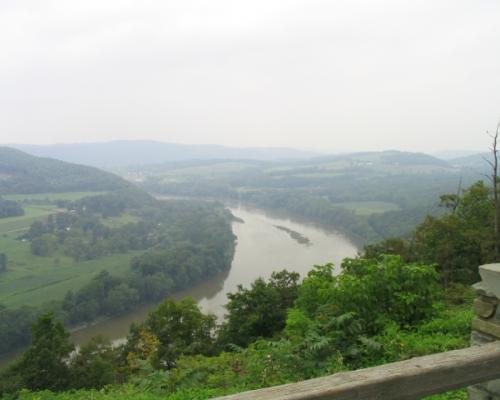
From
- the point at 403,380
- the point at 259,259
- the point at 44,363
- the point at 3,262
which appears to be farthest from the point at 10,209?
the point at 403,380

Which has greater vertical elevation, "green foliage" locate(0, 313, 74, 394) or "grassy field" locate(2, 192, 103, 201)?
"green foliage" locate(0, 313, 74, 394)

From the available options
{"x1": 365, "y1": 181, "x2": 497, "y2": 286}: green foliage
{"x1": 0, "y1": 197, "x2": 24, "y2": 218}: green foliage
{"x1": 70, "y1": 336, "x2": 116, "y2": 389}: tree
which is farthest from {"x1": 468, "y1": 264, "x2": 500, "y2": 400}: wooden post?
{"x1": 0, "y1": 197, "x2": 24, "y2": 218}: green foliage

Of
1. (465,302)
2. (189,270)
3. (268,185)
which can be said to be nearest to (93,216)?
(189,270)

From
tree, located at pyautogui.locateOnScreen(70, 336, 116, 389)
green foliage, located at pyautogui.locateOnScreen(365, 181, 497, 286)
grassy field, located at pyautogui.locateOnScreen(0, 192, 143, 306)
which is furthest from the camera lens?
grassy field, located at pyautogui.locateOnScreen(0, 192, 143, 306)

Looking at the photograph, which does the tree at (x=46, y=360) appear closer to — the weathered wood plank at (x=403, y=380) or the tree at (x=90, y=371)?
the tree at (x=90, y=371)

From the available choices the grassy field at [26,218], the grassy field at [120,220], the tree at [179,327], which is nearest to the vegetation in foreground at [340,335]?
the tree at [179,327]

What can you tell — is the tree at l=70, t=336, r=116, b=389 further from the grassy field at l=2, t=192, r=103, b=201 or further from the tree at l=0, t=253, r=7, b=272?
the grassy field at l=2, t=192, r=103, b=201

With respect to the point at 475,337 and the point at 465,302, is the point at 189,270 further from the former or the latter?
the point at 475,337

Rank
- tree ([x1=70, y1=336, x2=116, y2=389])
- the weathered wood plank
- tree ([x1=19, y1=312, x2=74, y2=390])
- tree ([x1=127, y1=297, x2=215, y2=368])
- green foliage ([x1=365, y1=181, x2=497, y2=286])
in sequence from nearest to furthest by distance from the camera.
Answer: the weathered wood plank
green foliage ([x1=365, y1=181, x2=497, y2=286])
tree ([x1=70, y1=336, x2=116, y2=389])
tree ([x1=19, y1=312, x2=74, y2=390])
tree ([x1=127, y1=297, x2=215, y2=368])
